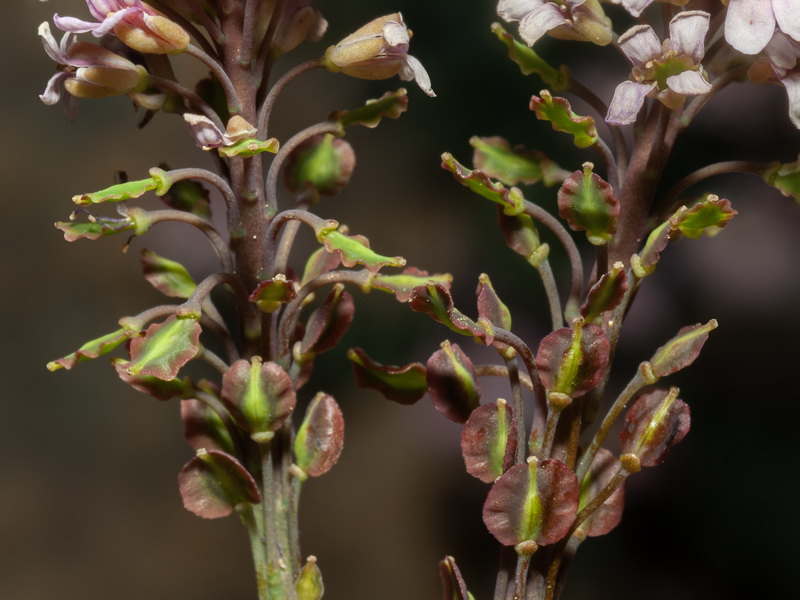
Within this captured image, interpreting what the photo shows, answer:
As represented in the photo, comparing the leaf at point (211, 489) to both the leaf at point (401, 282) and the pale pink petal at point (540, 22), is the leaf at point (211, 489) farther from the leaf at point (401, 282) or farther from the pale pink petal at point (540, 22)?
the pale pink petal at point (540, 22)

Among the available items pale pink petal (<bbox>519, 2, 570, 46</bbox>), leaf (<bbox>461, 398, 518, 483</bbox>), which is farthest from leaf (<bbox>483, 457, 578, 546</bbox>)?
pale pink petal (<bbox>519, 2, 570, 46</bbox>)

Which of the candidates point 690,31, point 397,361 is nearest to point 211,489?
point 690,31

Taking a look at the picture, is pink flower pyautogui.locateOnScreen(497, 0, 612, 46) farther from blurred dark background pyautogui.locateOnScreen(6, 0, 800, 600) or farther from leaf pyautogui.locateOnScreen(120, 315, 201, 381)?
blurred dark background pyautogui.locateOnScreen(6, 0, 800, 600)

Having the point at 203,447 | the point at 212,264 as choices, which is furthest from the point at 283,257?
the point at 212,264

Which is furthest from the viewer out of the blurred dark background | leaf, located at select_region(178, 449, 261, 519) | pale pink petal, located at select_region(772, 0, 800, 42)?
the blurred dark background

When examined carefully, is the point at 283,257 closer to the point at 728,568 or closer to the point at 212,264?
the point at 212,264

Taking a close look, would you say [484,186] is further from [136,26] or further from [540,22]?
[136,26]
